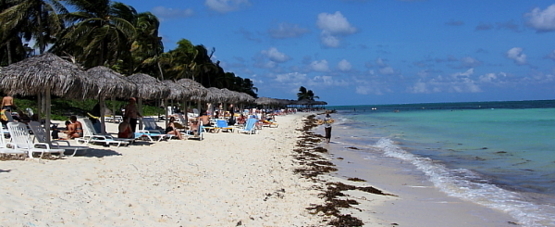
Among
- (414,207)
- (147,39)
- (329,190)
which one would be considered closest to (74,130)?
(329,190)

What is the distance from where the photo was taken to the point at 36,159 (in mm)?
7121

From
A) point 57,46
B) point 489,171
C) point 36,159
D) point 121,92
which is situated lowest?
point 489,171

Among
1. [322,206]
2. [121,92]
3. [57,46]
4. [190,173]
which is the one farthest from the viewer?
[57,46]

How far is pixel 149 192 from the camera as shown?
5.66m

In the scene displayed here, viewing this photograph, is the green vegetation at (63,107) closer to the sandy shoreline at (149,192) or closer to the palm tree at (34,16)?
→ the palm tree at (34,16)

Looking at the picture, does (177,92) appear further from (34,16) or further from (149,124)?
(34,16)

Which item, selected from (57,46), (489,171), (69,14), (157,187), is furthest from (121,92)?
(57,46)

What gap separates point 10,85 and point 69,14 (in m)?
13.4

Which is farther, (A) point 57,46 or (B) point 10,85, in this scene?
(A) point 57,46

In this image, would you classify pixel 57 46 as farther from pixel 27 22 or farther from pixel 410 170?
pixel 410 170

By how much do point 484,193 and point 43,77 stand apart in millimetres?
7336

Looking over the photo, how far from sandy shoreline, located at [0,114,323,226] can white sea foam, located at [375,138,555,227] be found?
2489 mm

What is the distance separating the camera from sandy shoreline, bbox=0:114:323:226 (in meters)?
4.52

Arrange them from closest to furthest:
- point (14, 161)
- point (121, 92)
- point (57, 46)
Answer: point (14, 161)
point (121, 92)
point (57, 46)
